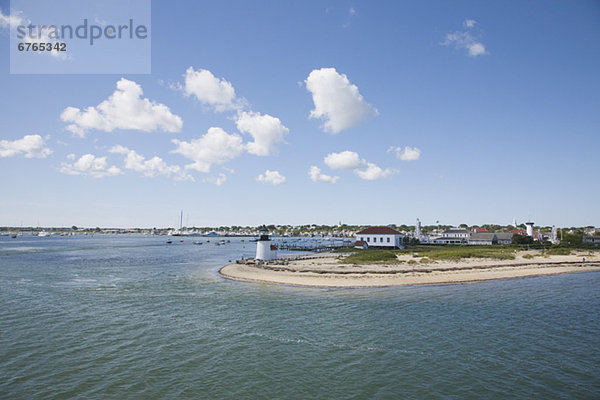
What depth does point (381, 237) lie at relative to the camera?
260 feet

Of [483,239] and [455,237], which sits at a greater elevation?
[455,237]

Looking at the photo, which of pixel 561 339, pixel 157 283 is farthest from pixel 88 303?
pixel 561 339

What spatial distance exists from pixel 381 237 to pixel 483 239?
139 feet

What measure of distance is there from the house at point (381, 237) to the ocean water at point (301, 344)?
146 feet

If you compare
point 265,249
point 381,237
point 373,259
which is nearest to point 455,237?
point 381,237

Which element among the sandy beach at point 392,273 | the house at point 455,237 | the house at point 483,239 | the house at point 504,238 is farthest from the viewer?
the house at point 455,237

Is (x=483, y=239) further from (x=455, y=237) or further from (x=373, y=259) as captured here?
(x=373, y=259)

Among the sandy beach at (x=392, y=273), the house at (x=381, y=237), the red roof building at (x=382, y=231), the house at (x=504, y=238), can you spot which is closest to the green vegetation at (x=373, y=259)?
the sandy beach at (x=392, y=273)

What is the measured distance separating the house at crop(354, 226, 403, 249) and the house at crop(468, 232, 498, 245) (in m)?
37.1

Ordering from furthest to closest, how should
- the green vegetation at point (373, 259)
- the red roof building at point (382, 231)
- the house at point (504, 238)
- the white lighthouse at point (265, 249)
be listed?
the house at point (504, 238) → the red roof building at point (382, 231) → the white lighthouse at point (265, 249) → the green vegetation at point (373, 259)

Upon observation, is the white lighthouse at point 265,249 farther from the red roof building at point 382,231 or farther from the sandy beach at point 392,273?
the red roof building at point 382,231

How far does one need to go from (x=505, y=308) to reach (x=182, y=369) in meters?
24.6

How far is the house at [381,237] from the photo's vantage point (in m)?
78.1

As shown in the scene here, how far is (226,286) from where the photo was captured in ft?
123
